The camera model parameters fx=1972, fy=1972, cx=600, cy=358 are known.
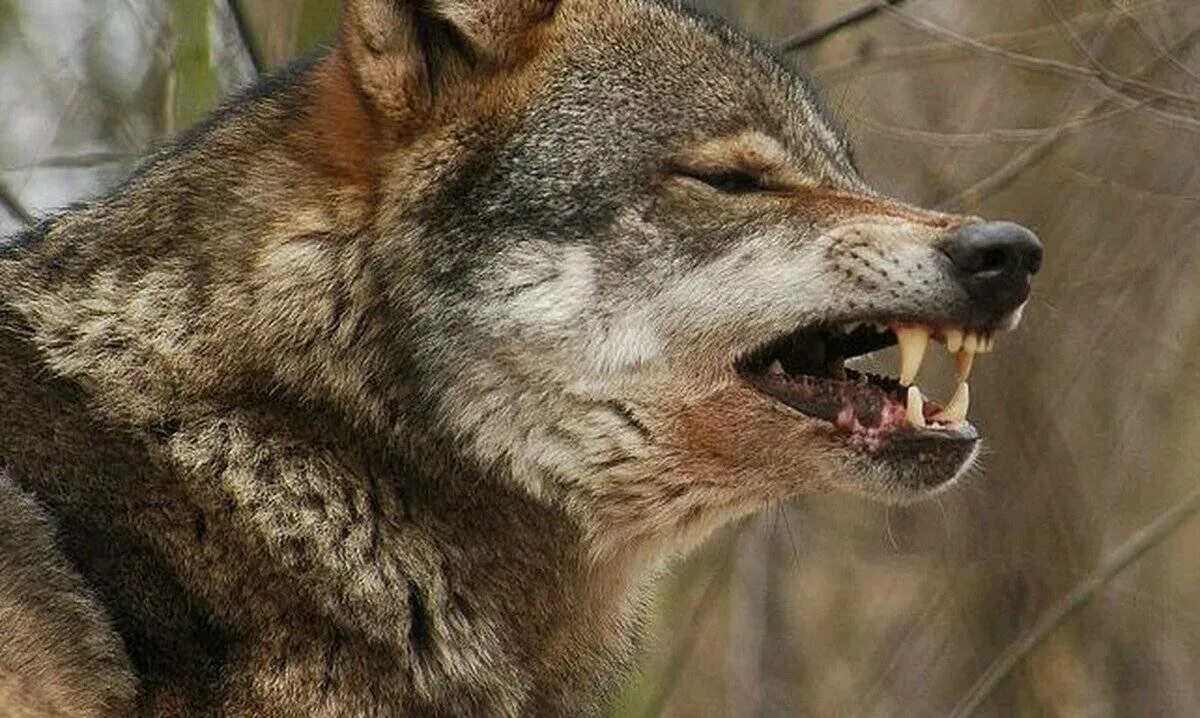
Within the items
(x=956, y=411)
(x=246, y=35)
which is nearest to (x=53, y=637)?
(x=956, y=411)

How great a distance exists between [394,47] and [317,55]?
40 cm

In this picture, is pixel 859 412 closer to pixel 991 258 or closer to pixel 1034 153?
pixel 991 258

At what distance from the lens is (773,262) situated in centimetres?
410

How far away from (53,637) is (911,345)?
Result: 5.96ft

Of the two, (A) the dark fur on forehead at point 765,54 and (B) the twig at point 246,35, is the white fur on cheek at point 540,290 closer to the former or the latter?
(A) the dark fur on forehead at point 765,54

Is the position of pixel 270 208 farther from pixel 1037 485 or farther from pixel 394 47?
pixel 1037 485

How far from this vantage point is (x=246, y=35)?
611cm

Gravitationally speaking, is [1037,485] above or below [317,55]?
below

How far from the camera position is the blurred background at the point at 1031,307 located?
7770 mm

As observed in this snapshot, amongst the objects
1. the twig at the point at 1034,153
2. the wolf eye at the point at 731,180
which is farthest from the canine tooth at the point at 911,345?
the twig at the point at 1034,153

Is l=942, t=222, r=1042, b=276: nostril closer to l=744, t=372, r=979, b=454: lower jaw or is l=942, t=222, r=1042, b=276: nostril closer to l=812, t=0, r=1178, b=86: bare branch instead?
l=744, t=372, r=979, b=454: lower jaw

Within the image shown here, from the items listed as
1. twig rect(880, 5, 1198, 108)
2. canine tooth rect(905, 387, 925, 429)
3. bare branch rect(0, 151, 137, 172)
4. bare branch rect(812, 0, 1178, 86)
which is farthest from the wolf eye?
bare branch rect(0, 151, 137, 172)

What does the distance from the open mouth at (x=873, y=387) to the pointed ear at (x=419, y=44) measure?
0.87 meters

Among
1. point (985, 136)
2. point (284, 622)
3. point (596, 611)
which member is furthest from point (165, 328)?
point (985, 136)
